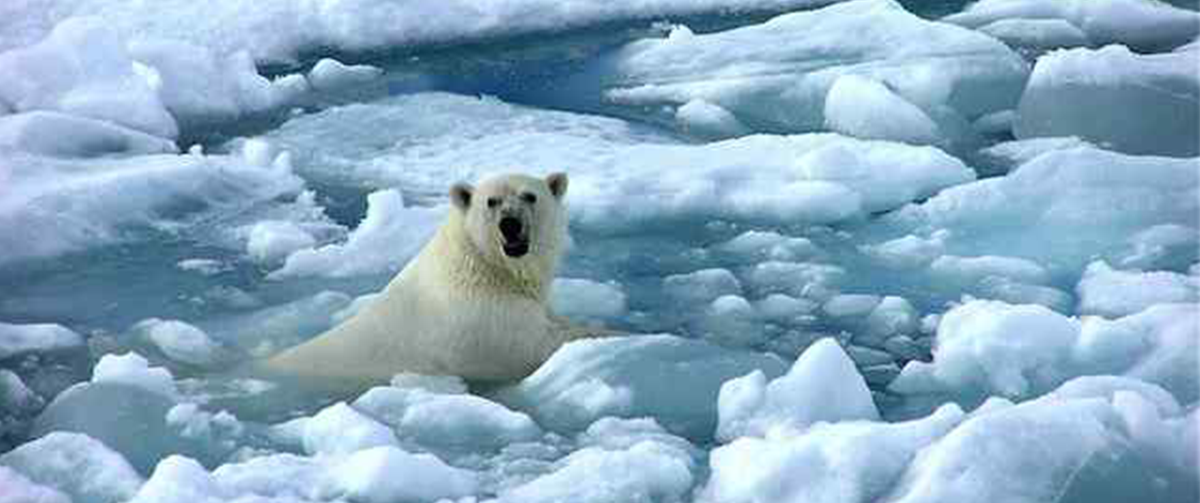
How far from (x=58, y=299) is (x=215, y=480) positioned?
7.20 ft

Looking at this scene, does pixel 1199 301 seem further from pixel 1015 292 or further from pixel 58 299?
pixel 58 299

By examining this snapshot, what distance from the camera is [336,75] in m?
8.95

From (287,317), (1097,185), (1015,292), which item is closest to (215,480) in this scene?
(287,317)

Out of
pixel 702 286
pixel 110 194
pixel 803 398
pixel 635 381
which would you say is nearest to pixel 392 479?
pixel 635 381

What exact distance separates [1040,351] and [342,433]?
1.70m

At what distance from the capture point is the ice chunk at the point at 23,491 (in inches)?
155

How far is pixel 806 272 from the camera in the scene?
5840 millimetres

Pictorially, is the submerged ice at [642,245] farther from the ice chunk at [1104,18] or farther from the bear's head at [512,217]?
the bear's head at [512,217]

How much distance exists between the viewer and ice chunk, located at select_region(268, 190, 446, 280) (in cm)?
611

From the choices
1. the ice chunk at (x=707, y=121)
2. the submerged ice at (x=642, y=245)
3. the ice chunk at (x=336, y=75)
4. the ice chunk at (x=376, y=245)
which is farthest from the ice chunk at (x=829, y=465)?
the ice chunk at (x=336, y=75)

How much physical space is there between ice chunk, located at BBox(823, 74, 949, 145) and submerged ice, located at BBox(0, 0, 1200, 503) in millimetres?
19

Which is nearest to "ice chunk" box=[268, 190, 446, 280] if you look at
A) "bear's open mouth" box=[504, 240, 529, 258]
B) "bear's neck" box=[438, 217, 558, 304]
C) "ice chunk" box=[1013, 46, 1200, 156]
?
"bear's neck" box=[438, 217, 558, 304]

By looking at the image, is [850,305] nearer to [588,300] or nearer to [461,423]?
[588,300]

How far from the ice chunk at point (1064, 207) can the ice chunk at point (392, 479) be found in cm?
256
